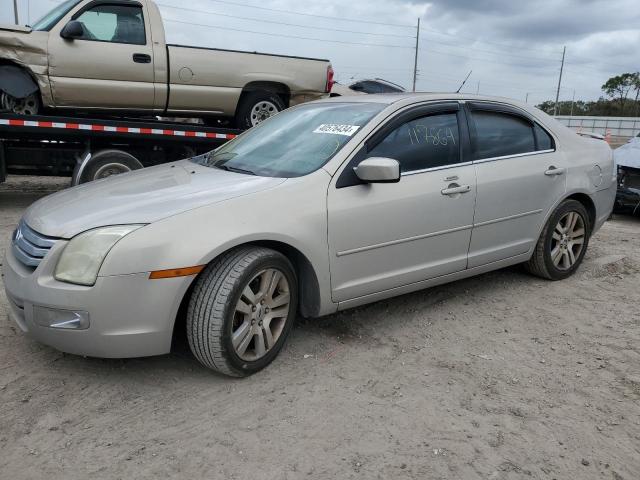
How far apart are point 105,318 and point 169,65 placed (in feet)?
17.9

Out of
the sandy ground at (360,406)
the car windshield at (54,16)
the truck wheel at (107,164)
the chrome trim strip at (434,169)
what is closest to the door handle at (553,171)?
the chrome trim strip at (434,169)

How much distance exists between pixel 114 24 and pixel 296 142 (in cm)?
469

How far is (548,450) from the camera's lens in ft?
8.27

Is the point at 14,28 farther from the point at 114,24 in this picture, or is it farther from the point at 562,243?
the point at 562,243

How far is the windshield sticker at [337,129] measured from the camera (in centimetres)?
354

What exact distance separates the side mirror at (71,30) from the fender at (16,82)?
2.17 ft

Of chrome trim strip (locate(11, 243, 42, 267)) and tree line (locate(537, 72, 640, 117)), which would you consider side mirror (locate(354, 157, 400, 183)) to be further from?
tree line (locate(537, 72, 640, 117))

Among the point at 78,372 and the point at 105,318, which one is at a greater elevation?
the point at 105,318

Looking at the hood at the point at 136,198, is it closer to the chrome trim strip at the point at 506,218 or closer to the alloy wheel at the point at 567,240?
the chrome trim strip at the point at 506,218

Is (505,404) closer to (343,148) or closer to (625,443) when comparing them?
(625,443)

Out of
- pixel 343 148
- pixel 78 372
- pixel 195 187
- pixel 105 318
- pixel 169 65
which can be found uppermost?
pixel 169 65

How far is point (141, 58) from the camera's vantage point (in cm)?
719

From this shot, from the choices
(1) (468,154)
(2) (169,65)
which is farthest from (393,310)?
(2) (169,65)

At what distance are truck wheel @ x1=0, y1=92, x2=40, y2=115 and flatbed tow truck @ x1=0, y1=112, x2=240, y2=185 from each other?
33 centimetres
